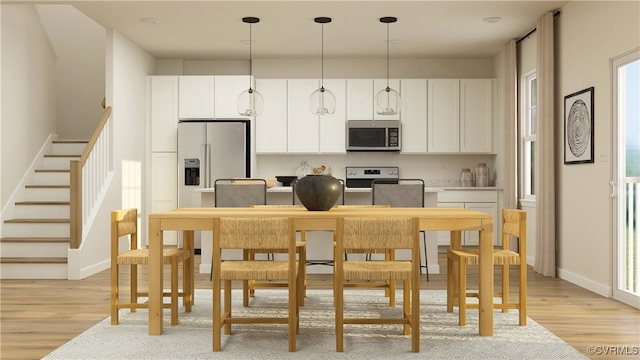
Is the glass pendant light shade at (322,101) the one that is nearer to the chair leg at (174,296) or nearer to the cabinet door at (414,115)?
the chair leg at (174,296)

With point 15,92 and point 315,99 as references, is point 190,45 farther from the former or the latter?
point 315,99

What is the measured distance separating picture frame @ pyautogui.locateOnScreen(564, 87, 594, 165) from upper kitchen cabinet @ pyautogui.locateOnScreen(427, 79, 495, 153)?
8.86 feet

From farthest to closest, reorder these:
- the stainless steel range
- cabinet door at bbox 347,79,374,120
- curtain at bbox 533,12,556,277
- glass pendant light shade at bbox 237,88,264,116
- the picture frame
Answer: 1. the stainless steel range
2. cabinet door at bbox 347,79,374,120
3. curtain at bbox 533,12,556,277
4. the picture frame
5. glass pendant light shade at bbox 237,88,264,116

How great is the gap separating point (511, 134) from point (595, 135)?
2230 mm

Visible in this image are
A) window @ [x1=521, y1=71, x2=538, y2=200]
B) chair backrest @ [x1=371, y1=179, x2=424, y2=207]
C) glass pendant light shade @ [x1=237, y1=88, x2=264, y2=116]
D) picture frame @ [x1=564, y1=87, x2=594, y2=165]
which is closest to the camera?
glass pendant light shade @ [x1=237, y1=88, x2=264, y2=116]

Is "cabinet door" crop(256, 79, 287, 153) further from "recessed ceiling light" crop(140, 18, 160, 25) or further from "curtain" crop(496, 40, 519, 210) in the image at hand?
"curtain" crop(496, 40, 519, 210)

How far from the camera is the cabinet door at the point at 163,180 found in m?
8.29

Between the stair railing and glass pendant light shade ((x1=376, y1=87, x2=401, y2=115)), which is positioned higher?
glass pendant light shade ((x1=376, y1=87, x2=401, y2=115))

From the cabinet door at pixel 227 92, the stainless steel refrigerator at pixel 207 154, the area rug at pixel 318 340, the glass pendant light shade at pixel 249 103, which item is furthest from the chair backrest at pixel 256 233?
the cabinet door at pixel 227 92

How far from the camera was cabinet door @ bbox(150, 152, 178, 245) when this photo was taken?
829 cm

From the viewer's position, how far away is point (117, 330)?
147 inches

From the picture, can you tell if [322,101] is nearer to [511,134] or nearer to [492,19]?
[492,19]

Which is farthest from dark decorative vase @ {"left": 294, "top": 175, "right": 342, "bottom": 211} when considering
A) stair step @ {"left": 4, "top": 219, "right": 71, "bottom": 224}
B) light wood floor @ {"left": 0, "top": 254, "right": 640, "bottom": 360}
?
stair step @ {"left": 4, "top": 219, "right": 71, "bottom": 224}

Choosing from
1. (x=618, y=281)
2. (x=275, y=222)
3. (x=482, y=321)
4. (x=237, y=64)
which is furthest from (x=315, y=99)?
(x=237, y=64)
